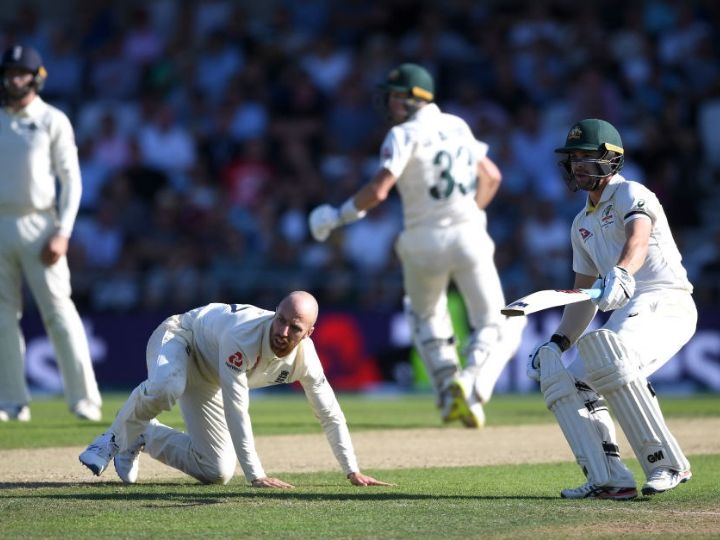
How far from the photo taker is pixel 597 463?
22.1 ft

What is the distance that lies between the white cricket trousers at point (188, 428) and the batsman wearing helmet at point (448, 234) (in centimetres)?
344

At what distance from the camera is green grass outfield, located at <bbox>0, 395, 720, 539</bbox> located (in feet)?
19.4

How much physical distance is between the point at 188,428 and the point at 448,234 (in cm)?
398

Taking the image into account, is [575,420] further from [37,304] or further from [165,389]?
[37,304]

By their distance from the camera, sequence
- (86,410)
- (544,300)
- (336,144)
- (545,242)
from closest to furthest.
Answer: (544,300), (86,410), (545,242), (336,144)

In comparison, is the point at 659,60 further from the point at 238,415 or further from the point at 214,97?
the point at 238,415

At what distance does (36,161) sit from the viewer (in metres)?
10.4

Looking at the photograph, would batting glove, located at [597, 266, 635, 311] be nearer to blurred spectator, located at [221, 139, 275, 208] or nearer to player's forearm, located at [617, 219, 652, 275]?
player's forearm, located at [617, 219, 652, 275]

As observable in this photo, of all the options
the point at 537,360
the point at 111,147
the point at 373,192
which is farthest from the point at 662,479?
the point at 111,147

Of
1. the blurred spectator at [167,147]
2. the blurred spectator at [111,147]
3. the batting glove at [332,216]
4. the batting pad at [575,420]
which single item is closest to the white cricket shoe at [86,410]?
the batting glove at [332,216]

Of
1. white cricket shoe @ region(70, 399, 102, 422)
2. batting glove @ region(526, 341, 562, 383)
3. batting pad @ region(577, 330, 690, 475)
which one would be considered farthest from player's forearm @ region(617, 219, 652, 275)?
white cricket shoe @ region(70, 399, 102, 422)

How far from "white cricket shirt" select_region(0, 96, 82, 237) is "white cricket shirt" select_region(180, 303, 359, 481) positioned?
3.41m

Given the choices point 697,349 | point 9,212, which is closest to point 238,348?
point 9,212

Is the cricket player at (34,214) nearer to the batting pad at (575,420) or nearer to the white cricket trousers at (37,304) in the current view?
the white cricket trousers at (37,304)
